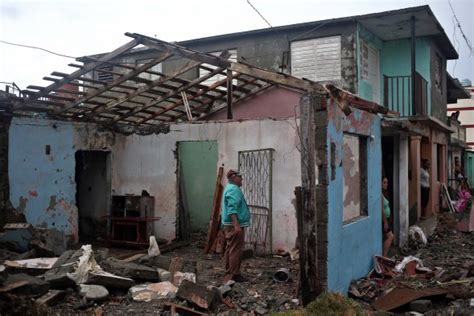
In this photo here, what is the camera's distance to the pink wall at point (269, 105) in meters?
12.5

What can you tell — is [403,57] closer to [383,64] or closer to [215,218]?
[383,64]

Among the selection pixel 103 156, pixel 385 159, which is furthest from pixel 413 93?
pixel 103 156

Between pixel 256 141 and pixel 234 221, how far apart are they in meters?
3.22

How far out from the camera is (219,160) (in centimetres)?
1063

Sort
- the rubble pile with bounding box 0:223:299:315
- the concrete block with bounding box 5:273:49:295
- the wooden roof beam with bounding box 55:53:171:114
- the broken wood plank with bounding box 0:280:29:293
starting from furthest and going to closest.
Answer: the wooden roof beam with bounding box 55:53:171:114, the rubble pile with bounding box 0:223:299:315, the concrete block with bounding box 5:273:49:295, the broken wood plank with bounding box 0:280:29:293

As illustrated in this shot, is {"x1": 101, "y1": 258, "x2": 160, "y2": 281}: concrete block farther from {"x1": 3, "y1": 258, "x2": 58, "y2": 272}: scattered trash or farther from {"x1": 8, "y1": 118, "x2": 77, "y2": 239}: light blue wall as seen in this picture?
{"x1": 8, "y1": 118, "x2": 77, "y2": 239}: light blue wall

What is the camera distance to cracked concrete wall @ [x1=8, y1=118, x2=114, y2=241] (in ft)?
31.5

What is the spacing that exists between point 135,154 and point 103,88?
275 cm

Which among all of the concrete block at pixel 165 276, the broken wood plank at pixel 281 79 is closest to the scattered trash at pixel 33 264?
the concrete block at pixel 165 276

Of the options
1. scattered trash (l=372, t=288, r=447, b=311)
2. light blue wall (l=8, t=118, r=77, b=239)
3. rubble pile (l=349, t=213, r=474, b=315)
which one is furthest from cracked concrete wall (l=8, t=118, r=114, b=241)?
scattered trash (l=372, t=288, r=447, b=311)

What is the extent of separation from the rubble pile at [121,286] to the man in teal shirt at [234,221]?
0.32 m

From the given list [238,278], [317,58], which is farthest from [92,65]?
[317,58]

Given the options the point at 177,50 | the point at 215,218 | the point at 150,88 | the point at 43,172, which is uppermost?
the point at 177,50

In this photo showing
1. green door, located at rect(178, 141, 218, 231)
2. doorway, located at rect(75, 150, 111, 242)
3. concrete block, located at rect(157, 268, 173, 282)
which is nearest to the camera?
concrete block, located at rect(157, 268, 173, 282)
